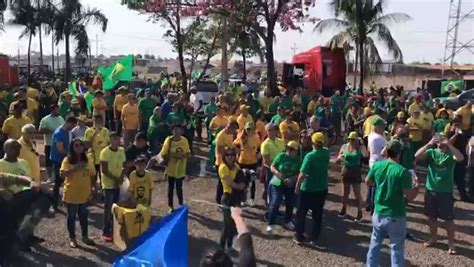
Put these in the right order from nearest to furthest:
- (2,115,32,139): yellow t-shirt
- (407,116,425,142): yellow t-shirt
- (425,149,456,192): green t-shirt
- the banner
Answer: the banner < (425,149,456,192): green t-shirt < (2,115,32,139): yellow t-shirt < (407,116,425,142): yellow t-shirt

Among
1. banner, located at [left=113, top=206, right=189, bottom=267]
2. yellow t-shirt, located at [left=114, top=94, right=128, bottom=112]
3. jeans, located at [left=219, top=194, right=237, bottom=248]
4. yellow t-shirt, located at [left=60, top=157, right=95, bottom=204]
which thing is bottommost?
jeans, located at [left=219, top=194, right=237, bottom=248]

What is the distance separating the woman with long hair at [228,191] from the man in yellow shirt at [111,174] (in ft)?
4.52

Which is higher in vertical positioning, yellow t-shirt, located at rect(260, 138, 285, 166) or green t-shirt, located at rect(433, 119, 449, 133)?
green t-shirt, located at rect(433, 119, 449, 133)

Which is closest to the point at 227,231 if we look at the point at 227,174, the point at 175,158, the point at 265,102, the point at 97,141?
the point at 227,174

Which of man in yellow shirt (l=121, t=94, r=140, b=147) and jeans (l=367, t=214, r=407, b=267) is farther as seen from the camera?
man in yellow shirt (l=121, t=94, r=140, b=147)

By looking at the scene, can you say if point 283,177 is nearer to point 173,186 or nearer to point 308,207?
point 308,207

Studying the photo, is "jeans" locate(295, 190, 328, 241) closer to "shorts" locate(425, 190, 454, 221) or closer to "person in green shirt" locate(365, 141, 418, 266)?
"shorts" locate(425, 190, 454, 221)

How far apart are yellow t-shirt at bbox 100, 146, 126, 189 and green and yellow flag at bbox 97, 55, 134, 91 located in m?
9.40

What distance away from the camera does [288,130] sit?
11312 millimetres

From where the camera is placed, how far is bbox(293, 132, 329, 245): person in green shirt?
9109 millimetres

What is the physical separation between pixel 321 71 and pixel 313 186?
1766cm

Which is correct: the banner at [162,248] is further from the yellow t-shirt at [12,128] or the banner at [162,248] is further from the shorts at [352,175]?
the yellow t-shirt at [12,128]

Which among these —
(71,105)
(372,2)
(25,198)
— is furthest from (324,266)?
(372,2)

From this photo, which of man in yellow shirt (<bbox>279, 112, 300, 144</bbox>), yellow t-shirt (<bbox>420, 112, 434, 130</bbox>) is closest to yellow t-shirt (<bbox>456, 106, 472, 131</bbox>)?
yellow t-shirt (<bbox>420, 112, 434, 130</bbox>)
